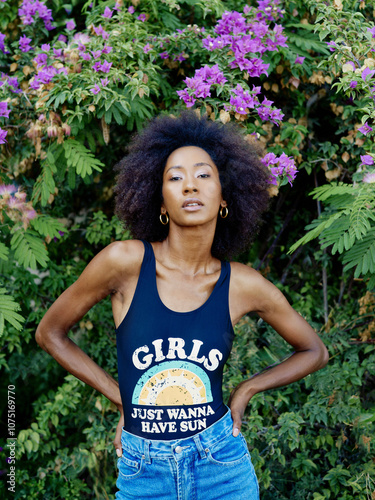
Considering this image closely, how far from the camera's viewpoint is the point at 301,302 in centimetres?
396

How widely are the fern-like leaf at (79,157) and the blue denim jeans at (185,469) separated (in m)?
1.38

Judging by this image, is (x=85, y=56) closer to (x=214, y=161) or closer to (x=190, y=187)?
(x=214, y=161)

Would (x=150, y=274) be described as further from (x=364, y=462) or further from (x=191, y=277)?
(x=364, y=462)

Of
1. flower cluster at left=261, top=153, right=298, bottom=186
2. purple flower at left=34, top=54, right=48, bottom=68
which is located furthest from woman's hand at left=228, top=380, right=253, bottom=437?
purple flower at left=34, top=54, right=48, bottom=68

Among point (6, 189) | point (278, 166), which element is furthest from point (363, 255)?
point (6, 189)

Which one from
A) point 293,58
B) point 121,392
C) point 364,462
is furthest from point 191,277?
point 364,462

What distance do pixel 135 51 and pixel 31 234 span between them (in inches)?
41.5

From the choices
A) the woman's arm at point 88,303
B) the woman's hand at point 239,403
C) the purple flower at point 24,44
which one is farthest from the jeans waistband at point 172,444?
the purple flower at point 24,44

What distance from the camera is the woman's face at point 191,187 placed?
2285 mm

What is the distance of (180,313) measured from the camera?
2.22 metres

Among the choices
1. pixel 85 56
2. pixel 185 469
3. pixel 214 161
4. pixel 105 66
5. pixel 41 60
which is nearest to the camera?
pixel 185 469

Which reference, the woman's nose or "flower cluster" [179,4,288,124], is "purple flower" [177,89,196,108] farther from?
the woman's nose

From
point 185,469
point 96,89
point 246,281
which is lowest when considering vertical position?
point 185,469

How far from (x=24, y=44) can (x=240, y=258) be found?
180cm
